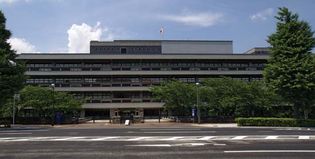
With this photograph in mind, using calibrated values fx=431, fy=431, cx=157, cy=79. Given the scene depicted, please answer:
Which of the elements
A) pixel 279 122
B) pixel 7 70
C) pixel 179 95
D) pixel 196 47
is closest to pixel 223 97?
pixel 179 95

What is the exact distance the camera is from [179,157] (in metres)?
14.7

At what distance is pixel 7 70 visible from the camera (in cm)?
4612

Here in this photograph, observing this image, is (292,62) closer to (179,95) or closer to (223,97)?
(223,97)

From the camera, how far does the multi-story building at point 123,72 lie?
296ft

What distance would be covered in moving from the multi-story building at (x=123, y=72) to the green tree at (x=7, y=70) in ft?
137

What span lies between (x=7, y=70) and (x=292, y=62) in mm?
30810

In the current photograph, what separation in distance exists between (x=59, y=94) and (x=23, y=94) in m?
6.50

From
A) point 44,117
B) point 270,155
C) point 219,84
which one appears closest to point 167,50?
point 219,84

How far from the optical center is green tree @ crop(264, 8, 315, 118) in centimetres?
4628

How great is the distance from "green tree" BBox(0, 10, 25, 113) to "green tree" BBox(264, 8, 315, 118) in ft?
90.1

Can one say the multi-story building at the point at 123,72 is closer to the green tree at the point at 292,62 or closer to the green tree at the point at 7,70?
the green tree at the point at 7,70

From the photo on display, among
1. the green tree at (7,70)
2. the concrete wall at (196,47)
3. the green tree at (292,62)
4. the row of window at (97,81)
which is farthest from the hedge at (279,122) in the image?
the concrete wall at (196,47)

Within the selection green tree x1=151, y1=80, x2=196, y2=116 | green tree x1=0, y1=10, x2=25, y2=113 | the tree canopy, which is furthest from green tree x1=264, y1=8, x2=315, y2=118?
green tree x1=0, y1=10, x2=25, y2=113

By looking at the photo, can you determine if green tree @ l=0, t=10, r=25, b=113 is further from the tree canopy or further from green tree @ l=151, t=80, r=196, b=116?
the tree canopy
